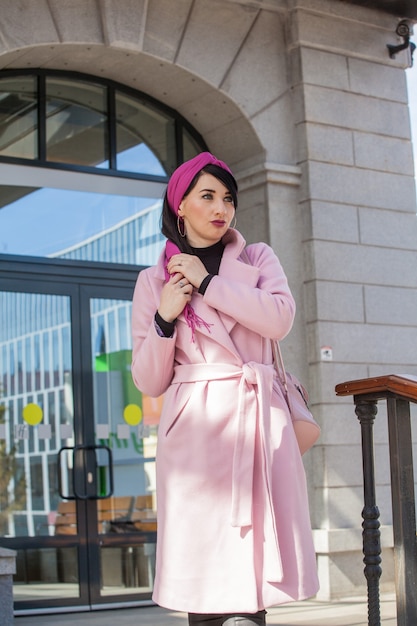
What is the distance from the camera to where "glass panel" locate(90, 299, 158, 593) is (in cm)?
693

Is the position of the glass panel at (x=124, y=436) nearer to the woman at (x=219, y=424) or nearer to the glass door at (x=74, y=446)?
the glass door at (x=74, y=446)

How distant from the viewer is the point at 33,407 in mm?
6785

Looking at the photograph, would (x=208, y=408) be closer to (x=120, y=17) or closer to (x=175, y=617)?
(x=175, y=617)

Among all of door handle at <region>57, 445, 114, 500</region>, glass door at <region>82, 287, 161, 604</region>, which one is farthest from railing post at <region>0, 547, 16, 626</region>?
glass door at <region>82, 287, 161, 604</region>

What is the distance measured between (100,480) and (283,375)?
14.3 feet

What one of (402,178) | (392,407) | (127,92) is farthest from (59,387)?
(392,407)

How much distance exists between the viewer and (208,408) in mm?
2645

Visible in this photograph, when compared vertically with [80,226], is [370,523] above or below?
below

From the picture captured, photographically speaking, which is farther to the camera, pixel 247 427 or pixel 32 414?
pixel 32 414

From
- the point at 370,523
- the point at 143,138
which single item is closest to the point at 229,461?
the point at 370,523

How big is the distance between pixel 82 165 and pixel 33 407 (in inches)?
73.3

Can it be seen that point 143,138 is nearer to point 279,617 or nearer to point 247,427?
point 279,617

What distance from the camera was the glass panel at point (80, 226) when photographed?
696 cm

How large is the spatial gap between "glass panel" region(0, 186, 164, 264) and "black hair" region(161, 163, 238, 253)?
4.15 m
